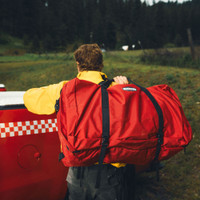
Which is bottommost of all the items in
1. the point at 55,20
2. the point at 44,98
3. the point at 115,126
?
the point at 115,126

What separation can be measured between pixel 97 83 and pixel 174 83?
6231 mm

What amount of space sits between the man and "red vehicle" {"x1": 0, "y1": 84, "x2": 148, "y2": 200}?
479 mm

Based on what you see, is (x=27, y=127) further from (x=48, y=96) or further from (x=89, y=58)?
(x=89, y=58)

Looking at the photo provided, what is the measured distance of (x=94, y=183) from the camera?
179 cm

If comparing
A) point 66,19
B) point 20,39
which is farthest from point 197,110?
point 66,19

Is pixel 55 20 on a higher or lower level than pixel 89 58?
higher

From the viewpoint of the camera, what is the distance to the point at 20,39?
132 feet

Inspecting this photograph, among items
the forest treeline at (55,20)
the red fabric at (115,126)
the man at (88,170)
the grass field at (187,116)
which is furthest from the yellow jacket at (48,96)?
the forest treeline at (55,20)

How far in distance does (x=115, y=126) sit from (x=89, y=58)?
1.93 ft

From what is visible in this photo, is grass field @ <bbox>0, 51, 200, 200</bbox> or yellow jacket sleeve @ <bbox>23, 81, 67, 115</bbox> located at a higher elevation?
yellow jacket sleeve @ <bbox>23, 81, 67, 115</bbox>

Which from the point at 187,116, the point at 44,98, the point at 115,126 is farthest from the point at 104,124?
the point at 187,116

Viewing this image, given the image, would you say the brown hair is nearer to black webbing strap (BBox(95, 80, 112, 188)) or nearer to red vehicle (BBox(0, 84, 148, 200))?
black webbing strap (BBox(95, 80, 112, 188))

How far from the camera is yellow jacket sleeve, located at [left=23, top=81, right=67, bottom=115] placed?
181cm

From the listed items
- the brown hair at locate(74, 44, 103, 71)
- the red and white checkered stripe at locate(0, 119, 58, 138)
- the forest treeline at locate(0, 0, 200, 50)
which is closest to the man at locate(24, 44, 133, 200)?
the brown hair at locate(74, 44, 103, 71)
